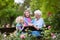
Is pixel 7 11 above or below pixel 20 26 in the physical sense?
below

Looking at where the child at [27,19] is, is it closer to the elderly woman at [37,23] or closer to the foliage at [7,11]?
the elderly woman at [37,23]

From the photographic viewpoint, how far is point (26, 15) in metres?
7.10

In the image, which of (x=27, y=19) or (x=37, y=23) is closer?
(x=37, y=23)

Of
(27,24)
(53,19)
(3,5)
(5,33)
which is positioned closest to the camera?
(53,19)

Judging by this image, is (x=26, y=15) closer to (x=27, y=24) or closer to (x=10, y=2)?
(x=27, y=24)

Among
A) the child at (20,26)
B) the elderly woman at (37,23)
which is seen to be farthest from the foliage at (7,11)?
the elderly woman at (37,23)

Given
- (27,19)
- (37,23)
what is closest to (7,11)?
(27,19)

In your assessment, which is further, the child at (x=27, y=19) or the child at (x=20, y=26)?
the child at (x=27, y=19)

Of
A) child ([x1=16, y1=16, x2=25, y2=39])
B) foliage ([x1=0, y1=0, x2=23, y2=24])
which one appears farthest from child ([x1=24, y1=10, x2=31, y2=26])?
foliage ([x1=0, y1=0, x2=23, y2=24])

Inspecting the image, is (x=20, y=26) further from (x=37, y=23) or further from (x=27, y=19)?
(x=37, y=23)

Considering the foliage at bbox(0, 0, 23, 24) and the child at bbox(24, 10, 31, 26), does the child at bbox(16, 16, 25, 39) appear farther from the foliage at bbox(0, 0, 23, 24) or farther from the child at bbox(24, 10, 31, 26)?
the foliage at bbox(0, 0, 23, 24)

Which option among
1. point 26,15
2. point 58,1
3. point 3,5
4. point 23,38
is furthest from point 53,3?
point 3,5

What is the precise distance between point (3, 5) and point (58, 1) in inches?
385

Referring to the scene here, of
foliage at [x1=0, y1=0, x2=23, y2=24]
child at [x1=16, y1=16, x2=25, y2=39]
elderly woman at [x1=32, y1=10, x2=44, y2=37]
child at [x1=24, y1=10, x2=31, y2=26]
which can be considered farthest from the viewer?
foliage at [x1=0, y1=0, x2=23, y2=24]
